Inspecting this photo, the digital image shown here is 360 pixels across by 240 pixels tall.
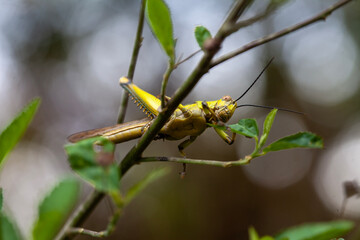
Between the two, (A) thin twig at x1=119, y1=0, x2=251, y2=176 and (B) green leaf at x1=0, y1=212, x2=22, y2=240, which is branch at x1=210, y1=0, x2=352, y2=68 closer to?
(A) thin twig at x1=119, y1=0, x2=251, y2=176

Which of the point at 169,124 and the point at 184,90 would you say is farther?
the point at 169,124

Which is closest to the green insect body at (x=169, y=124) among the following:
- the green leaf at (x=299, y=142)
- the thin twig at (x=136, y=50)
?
the thin twig at (x=136, y=50)

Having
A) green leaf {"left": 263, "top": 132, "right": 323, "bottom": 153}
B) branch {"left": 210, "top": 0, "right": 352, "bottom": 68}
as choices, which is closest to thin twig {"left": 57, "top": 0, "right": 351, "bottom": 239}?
branch {"left": 210, "top": 0, "right": 352, "bottom": 68}

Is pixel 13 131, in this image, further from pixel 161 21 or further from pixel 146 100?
pixel 146 100

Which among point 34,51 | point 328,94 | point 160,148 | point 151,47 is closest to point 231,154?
point 160,148

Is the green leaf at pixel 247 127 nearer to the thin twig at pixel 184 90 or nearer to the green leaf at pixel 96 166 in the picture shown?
the thin twig at pixel 184 90

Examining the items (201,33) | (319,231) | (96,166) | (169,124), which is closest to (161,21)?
(201,33)
